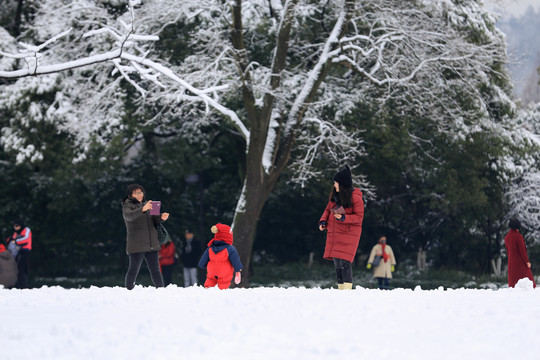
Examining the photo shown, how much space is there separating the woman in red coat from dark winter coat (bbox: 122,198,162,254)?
7.74 feet

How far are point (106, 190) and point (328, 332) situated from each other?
24.3m

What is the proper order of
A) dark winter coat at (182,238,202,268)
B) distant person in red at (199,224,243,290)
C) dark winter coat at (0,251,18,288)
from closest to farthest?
distant person in red at (199,224,243,290) → dark winter coat at (0,251,18,288) → dark winter coat at (182,238,202,268)

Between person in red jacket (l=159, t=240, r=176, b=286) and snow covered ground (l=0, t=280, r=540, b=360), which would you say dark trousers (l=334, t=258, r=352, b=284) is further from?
person in red jacket (l=159, t=240, r=176, b=286)

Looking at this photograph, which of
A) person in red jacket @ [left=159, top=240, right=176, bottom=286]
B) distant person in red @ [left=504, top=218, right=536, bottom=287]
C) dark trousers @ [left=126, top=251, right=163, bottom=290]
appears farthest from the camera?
person in red jacket @ [left=159, top=240, right=176, bottom=286]

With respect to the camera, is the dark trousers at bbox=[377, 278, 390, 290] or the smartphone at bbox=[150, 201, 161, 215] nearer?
the smartphone at bbox=[150, 201, 161, 215]

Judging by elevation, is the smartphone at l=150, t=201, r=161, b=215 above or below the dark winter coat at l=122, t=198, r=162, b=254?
above

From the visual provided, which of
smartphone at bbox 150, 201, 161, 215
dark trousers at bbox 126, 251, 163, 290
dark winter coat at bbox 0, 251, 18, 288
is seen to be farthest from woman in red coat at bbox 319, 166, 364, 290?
dark winter coat at bbox 0, 251, 18, 288

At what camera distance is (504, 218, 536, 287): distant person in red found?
13.5 m

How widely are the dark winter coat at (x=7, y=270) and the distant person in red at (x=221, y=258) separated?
5331 millimetres

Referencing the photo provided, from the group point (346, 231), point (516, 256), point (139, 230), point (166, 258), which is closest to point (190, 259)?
point (166, 258)

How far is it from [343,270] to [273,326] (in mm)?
4428

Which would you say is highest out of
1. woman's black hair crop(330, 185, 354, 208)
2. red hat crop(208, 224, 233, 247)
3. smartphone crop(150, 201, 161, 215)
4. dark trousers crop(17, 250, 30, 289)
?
woman's black hair crop(330, 185, 354, 208)

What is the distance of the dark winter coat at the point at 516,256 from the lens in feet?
44.3

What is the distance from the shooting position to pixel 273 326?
6.59 metres
